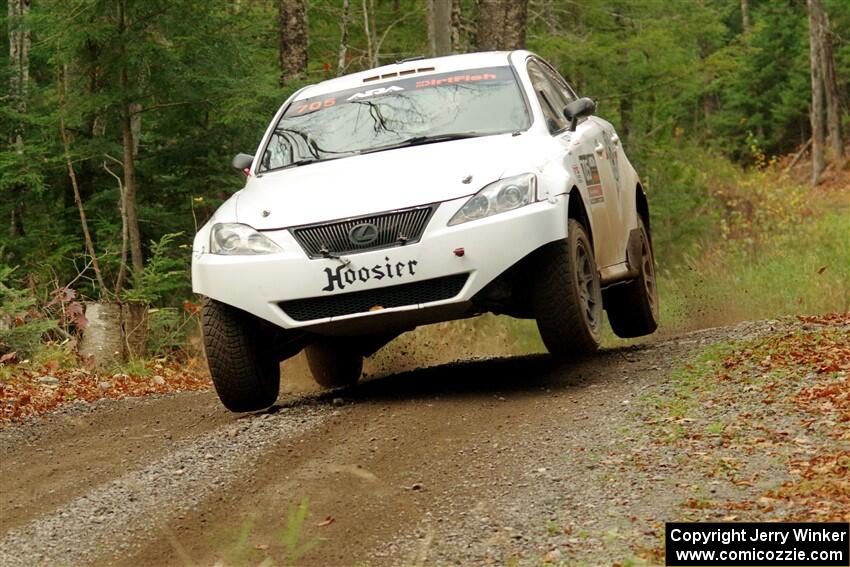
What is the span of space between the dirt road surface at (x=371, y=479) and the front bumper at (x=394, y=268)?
24.6 inches

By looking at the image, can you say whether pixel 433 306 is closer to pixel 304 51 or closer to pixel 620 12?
pixel 304 51

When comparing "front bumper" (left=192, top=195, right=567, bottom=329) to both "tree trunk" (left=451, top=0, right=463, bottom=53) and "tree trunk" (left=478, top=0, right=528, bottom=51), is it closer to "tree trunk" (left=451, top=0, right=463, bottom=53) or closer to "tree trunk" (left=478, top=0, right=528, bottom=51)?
"tree trunk" (left=478, top=0, right=528, bottom=51)

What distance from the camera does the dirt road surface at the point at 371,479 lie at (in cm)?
456

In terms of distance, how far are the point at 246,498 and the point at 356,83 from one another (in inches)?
174

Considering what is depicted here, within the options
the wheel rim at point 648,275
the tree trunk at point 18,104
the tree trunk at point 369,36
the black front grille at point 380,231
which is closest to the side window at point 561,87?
the wheel rim at point 648,275

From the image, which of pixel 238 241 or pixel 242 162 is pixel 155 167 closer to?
pixel 242 162

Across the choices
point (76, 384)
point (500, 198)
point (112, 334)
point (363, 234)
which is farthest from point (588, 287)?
point (112, 334)

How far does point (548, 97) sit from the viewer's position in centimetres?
916

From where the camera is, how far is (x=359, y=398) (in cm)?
809

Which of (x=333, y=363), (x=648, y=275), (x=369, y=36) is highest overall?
(x=369, y=36)

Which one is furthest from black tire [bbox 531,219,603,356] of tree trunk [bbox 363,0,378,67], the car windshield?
tree trunk [bbox 363,0,378,67]

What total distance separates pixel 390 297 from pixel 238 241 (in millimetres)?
950

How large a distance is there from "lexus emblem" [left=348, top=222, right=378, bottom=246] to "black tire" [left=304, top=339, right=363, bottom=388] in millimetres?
2332

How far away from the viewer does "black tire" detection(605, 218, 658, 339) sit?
1015 cm
